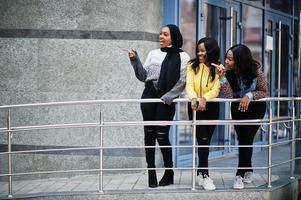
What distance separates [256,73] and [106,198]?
7.54 feet

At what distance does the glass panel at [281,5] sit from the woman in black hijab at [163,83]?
19.1 ft

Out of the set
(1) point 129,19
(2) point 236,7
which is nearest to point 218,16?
(2) point 236,7

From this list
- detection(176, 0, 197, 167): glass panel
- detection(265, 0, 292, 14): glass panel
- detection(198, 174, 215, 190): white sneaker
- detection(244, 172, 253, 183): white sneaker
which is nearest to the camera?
detection(198, 174, 215, 190): white sneaker

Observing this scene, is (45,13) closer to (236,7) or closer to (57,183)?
(57,183)

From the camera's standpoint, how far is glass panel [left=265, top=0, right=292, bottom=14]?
1409 centimetres

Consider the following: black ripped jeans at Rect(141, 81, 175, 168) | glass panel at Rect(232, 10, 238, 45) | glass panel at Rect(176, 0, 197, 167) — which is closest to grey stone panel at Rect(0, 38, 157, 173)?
glass panel at Rect(176, 0, 197, 167)

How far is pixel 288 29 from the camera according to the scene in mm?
15156

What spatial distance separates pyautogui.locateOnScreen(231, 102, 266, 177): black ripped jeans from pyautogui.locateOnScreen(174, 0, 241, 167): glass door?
2.09 m

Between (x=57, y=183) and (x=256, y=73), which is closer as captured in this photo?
(x=256, y=73)

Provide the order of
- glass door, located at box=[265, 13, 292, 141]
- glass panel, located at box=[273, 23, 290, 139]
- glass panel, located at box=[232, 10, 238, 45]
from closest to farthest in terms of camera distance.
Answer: glass panel, located at box=[232, 10, 238, 45], glass door, located at box=[265, 13, 292, 141], glass panel, located at box=[273, 23, 290, 139]

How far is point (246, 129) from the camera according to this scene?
8.53 m

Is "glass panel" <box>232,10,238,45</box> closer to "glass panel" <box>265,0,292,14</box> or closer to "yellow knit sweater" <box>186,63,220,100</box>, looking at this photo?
"glass panel" <box>265,0,292,14</box>

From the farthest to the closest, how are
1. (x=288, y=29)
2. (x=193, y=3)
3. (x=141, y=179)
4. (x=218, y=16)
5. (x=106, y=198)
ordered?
(x=288, y=29), (x=218, y=16), (x=193, y=3), (x=141, y=179), (x=106, y=198)

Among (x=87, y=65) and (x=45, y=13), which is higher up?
(x=45, y=13)
